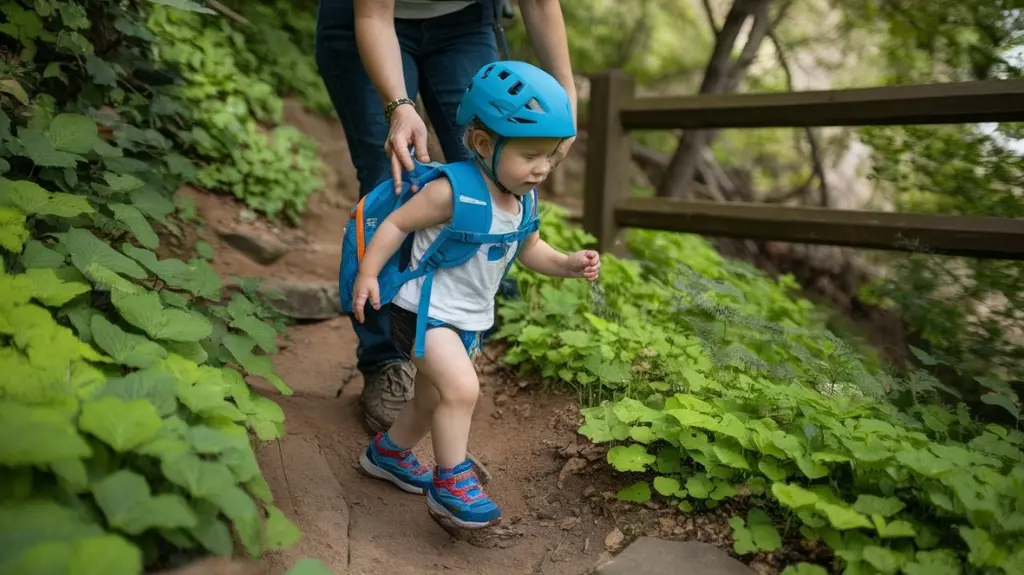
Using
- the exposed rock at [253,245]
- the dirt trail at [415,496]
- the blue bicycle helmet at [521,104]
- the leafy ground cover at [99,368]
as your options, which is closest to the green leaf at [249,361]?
the leafy ground cover at [99,368]

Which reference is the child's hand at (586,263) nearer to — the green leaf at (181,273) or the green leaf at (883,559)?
the green leaf at (883,559)

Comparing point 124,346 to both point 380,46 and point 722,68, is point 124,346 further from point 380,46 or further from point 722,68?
point 722,68

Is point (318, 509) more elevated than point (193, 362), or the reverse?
point (193, 362)

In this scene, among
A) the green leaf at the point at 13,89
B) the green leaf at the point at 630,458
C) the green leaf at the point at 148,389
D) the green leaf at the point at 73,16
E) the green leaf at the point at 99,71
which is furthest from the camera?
the green leaf at the point at 99,71

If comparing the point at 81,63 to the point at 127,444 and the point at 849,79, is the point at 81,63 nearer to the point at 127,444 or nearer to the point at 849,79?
the point at 127,444

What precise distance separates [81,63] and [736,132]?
944cm

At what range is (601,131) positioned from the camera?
452cm

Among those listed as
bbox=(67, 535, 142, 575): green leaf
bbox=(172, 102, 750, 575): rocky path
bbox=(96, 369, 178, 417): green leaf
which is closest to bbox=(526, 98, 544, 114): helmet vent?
bbox=(96, 369, 178, 417): green leaf

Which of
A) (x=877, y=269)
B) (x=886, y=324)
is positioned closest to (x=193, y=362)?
(x=886, y=324)

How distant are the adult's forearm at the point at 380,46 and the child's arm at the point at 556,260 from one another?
625 millimetres

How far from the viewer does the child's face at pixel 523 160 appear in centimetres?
208

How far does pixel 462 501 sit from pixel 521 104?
113 cm

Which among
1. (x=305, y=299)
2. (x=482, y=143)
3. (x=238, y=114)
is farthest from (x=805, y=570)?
(x=238, y=114)

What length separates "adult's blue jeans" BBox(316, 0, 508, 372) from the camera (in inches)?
107
